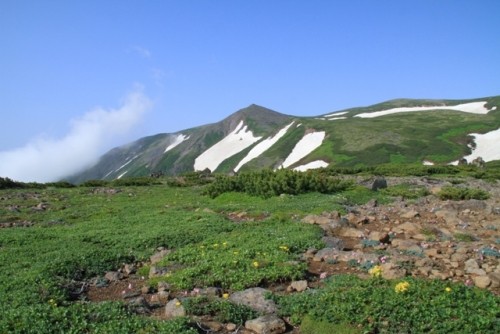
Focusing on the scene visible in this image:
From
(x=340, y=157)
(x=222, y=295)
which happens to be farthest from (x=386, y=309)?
(x=340, y=157)

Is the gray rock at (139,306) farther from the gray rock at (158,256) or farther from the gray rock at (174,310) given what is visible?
the gray rock at (158,256)

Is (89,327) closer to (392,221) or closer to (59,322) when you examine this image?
(59,322)

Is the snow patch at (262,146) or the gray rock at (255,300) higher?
the snow patch at (262,146)

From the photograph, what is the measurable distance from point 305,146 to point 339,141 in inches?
371

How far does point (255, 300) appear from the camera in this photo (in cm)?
1127

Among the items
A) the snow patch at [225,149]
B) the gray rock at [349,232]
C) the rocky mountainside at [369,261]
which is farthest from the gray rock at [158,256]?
the snow patch at [225,149]

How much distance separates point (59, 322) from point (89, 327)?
68 centimetres

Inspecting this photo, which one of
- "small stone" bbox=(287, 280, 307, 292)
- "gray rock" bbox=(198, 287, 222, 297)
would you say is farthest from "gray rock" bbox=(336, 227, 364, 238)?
"gray rock" bbox=(198, 287, 222, 297)

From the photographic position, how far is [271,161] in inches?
4077

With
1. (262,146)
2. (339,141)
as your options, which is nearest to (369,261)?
(339,141)

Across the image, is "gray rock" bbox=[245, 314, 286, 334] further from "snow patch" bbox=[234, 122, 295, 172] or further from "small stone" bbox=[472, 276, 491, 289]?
"snow patch" bbox=[234, 122, 295, 172]

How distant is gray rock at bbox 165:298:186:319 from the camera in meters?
10.6

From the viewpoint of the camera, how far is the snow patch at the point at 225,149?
13215 cm

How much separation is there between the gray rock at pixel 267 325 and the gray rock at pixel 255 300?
715 millimetres
